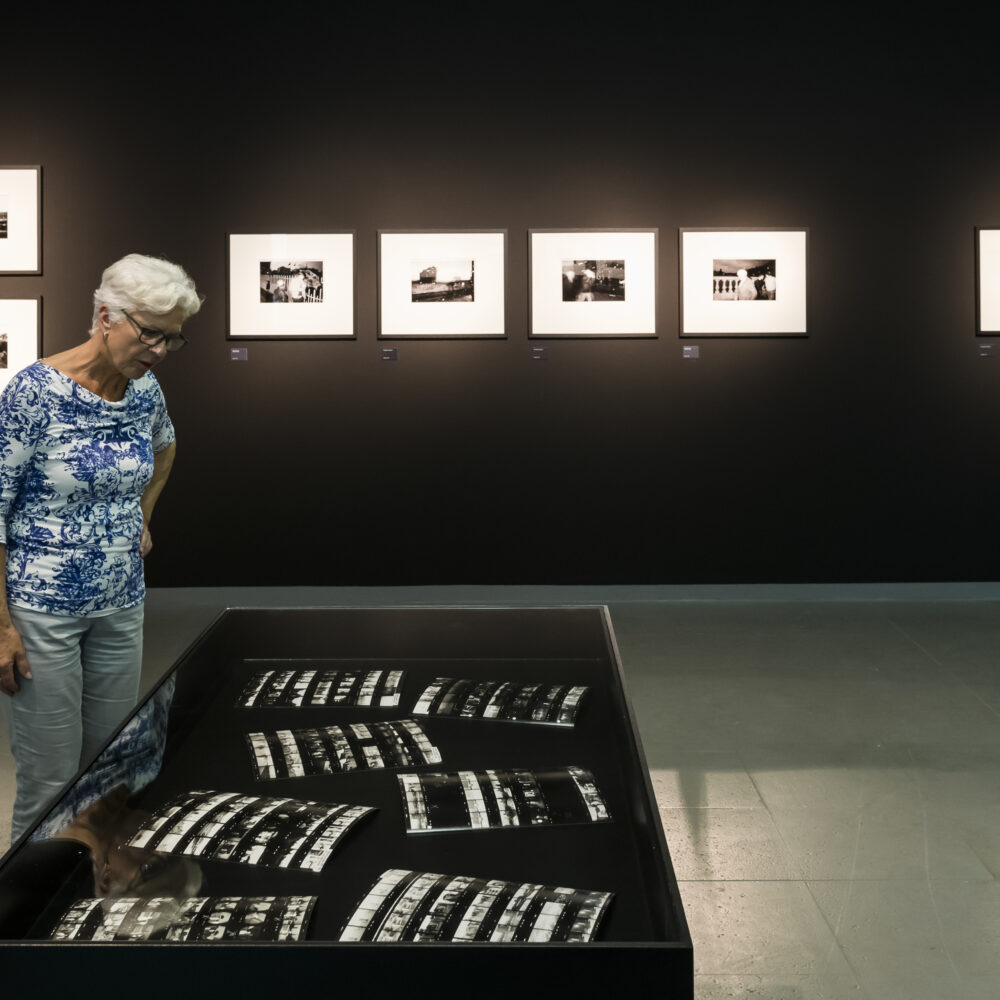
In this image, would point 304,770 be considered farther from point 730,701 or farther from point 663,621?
point 663,621

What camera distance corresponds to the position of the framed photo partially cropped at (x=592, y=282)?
715 cm

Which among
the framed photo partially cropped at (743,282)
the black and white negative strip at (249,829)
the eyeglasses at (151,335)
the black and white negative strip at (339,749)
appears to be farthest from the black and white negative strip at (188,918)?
the framed photo partially cropped at (743,282)

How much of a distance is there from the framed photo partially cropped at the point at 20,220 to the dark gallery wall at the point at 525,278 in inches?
3.3

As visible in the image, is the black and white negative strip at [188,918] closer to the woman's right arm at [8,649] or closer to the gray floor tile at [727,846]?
the woman's right arm at [8,649]

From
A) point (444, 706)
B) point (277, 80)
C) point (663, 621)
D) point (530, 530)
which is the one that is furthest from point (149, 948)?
point (277, 80)

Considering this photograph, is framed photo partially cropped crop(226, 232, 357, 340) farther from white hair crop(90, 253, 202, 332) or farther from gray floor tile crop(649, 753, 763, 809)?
white hair crop(90, 253, 202, 332)

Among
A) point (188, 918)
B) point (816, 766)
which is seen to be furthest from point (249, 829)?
point (816, 766)

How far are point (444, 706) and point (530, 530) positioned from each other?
513 centimetres

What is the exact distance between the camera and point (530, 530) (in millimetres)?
7332

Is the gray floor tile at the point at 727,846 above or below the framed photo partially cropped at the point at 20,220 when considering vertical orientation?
below

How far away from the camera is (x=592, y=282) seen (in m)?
7.17

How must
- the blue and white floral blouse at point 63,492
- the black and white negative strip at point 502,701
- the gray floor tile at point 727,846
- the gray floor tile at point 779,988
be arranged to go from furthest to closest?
the gray floor tile at point 727,846 → the gray floor tile at point 779,988 → the blue and white floral blouse at point 63,492 → the black and white negative strip at point 502,701

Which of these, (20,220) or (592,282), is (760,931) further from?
(20,220)

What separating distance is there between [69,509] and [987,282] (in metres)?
6.44
